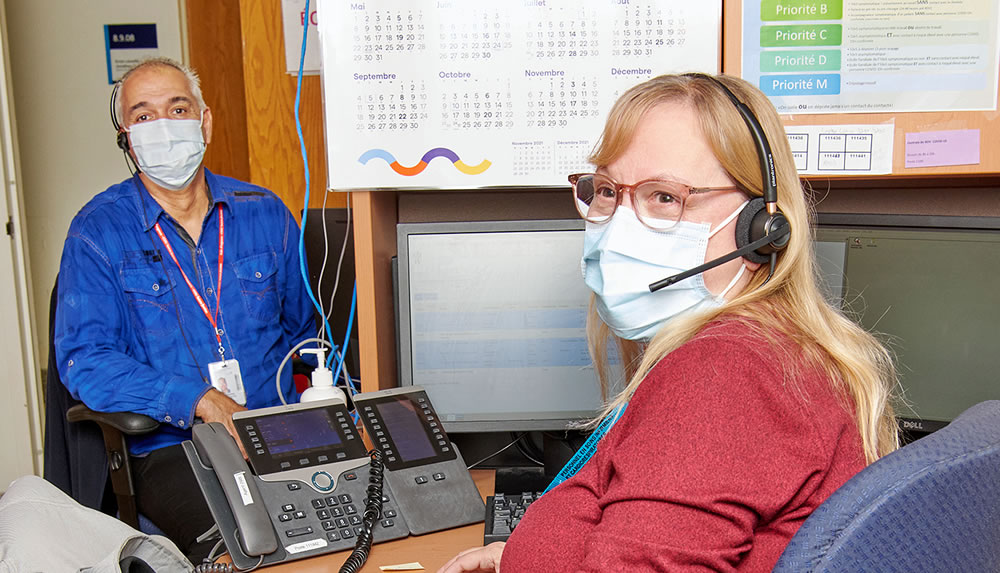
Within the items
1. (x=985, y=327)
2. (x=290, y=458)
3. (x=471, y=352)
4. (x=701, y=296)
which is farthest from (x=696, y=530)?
(x=985, y=327)

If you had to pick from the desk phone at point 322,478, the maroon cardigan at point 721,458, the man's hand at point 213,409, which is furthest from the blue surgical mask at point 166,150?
the maroon cardigan at point 721,458

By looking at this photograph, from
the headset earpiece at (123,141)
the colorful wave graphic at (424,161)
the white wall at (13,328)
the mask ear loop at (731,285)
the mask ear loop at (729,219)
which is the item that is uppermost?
the headset earpiece at (123,141)

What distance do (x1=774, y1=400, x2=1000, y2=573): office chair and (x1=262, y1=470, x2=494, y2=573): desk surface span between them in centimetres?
64

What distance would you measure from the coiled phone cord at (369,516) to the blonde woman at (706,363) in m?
0.13

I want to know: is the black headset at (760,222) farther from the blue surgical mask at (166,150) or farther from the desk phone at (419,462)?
the blue surgical mask at (166,150)

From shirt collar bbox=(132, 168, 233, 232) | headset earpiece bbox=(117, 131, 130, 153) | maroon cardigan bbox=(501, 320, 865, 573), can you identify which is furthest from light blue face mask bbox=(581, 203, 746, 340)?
headset earpiece bbox=(117, 131, 130, 153)

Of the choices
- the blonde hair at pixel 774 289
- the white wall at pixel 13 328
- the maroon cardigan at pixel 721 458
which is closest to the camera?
the maroon cardigan at pixel 721 458

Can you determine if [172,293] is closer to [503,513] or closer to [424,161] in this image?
[424,161]

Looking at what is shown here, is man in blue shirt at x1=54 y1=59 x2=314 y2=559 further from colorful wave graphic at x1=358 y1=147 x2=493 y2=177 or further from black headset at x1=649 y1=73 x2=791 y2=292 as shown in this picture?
black headset at x1=649 y1=73 x2=791 y2=292

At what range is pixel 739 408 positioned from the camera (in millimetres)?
661

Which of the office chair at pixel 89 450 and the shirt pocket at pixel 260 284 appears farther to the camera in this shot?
the shirt pocket at pixel 260 284

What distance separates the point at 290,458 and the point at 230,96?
253 centimetres

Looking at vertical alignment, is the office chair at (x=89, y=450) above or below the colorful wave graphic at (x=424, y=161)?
below

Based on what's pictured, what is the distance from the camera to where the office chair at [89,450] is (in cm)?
171
